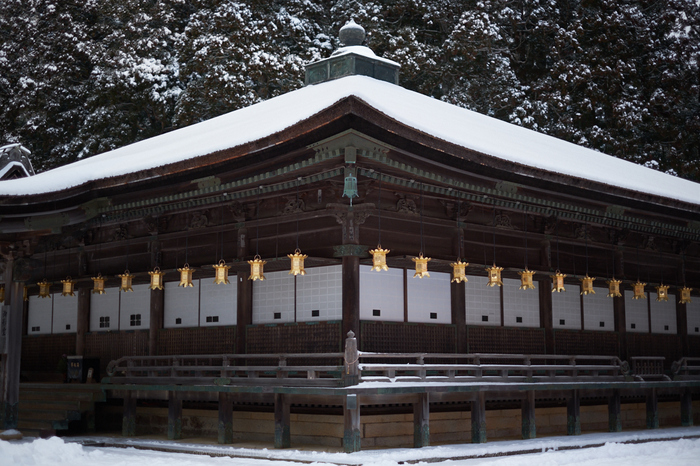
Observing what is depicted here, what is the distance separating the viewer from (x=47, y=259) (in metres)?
26.1

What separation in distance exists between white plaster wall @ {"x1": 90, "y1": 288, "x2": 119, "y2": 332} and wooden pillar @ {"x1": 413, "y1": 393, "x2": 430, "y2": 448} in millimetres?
10710

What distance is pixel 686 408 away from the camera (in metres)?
24.9

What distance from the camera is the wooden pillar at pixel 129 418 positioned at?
2111cm

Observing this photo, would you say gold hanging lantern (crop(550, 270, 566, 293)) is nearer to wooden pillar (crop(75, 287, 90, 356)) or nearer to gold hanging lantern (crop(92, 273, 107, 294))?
gold hanging lantern (crop(92, 273, 107, 294))

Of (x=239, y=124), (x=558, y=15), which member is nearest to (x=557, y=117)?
(x=558, y=15)

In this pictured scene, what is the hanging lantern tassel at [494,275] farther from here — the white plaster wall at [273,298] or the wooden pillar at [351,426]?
the wooden pillar at [351,426]

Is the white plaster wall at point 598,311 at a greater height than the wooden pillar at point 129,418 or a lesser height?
greater

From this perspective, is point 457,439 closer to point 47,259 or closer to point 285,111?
point 285,111

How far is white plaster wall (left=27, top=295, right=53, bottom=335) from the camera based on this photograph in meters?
26.9

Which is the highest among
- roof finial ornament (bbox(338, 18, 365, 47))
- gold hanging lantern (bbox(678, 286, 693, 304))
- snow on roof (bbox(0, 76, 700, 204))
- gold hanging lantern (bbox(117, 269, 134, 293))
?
roof finial ornament (bbox(338, 18, 365, 47))

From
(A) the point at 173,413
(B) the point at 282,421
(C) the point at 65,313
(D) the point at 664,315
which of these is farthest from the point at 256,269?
(D) the point at 664,315

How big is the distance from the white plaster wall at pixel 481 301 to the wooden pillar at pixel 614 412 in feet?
13.6

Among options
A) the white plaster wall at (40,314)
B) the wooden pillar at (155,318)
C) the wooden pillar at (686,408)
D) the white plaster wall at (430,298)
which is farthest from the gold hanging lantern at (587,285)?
the white plaster wall at (40,314)

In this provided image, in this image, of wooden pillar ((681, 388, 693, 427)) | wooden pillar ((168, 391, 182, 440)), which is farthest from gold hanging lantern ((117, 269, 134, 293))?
wooden pillar ((681, 388, 693, 427))
